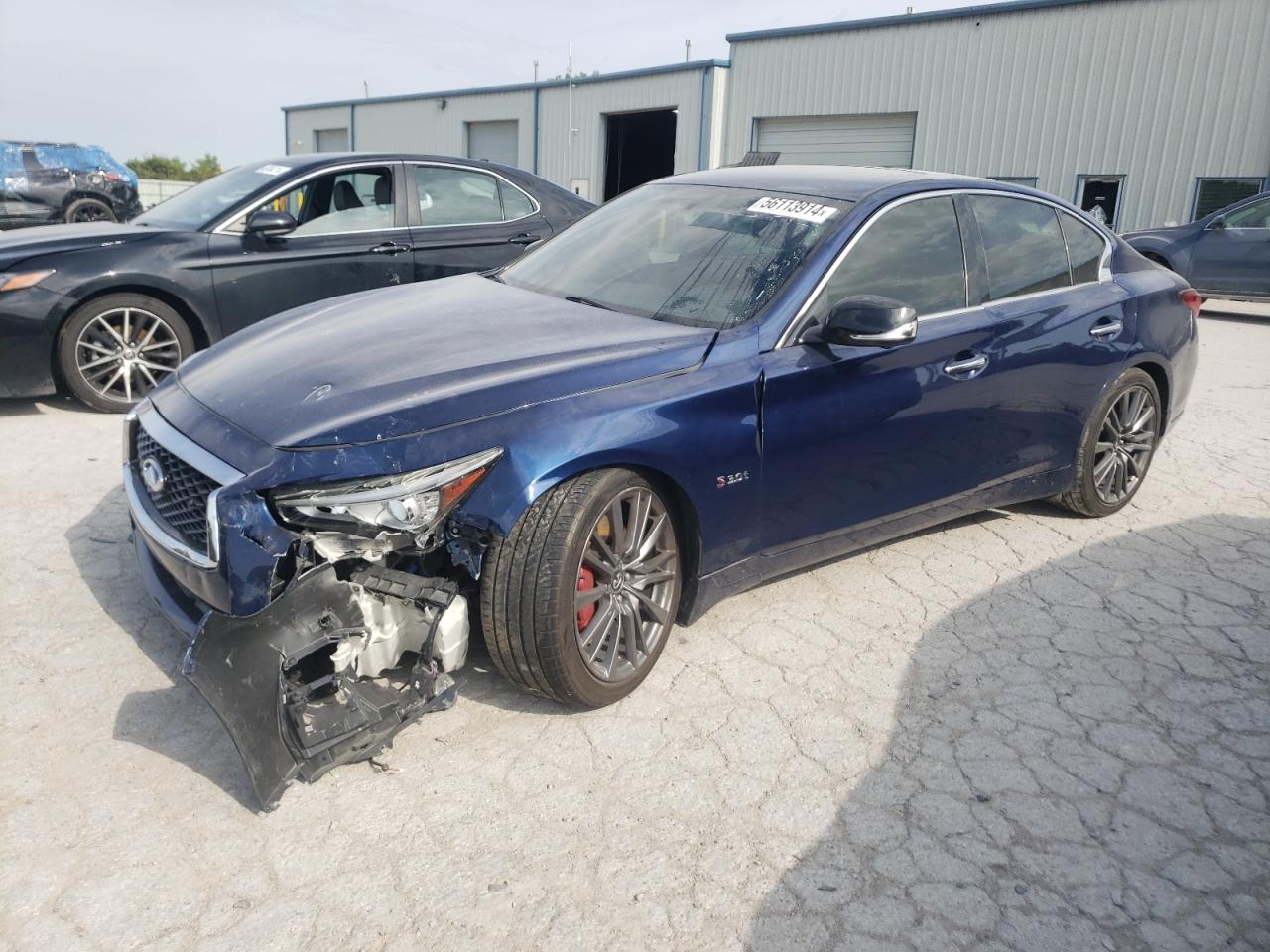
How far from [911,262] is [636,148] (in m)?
25.1

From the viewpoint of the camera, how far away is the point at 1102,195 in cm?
1800

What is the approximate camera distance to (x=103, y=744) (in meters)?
2.82

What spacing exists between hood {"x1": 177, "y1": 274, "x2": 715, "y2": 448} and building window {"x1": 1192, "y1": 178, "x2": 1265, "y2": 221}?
16.3 m

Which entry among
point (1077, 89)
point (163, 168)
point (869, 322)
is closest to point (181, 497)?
point (869, 322)

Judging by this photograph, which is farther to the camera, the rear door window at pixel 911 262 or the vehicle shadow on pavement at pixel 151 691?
the rear door window at pixel 911 262

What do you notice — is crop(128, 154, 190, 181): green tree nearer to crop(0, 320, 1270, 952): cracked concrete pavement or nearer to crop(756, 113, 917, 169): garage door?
crop(756, 113, 917, 169): garage door

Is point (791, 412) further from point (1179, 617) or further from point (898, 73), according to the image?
point (898, 73)

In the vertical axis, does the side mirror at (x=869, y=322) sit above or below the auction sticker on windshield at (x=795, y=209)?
below

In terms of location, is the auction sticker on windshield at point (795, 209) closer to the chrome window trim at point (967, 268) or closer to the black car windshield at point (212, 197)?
the chrome window trim at point (967, 268)

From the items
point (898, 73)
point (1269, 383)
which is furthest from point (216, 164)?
point (1269, 383)

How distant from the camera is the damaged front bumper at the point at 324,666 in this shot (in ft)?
8.13

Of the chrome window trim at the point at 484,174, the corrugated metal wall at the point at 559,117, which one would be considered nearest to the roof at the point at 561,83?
the corrugated metal wall at the point at 559,117

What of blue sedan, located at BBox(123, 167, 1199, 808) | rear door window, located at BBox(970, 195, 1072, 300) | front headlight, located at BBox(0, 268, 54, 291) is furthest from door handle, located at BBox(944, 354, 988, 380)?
front headlight, located at BBox(0, 268, 54, 291)

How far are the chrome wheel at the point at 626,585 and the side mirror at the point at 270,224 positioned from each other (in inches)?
161
